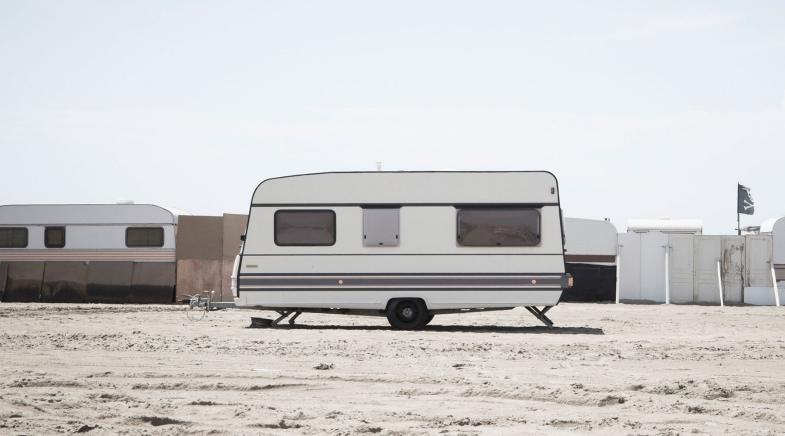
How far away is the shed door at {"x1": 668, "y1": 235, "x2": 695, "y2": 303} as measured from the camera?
2680cm

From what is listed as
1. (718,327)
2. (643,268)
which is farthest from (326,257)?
(643,268)

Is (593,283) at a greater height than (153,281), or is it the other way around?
(593,283)

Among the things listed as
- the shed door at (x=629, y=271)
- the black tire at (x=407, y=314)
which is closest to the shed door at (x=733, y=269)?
the shed door at (x=629, y=271)

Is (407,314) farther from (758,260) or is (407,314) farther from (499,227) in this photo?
(758,260)

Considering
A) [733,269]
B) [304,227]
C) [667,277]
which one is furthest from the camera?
[733,269]

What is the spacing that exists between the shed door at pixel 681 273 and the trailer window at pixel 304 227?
42.3ft

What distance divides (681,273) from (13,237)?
17.5 metres

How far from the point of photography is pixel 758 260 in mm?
26844

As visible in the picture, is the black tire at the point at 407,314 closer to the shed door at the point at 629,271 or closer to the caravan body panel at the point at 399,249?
the caravan body panel at the point at 399,249

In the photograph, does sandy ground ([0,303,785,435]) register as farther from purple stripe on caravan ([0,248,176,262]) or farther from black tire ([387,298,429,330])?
purple stripe on caravan ([0,248,176,262])

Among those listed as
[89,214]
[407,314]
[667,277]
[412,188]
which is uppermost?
[412,188]

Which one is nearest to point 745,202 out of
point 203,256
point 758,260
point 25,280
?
point 758,260

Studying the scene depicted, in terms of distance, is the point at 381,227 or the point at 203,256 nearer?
the point at 381,227

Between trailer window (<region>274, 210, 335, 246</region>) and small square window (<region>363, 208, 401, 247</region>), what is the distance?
58cm
